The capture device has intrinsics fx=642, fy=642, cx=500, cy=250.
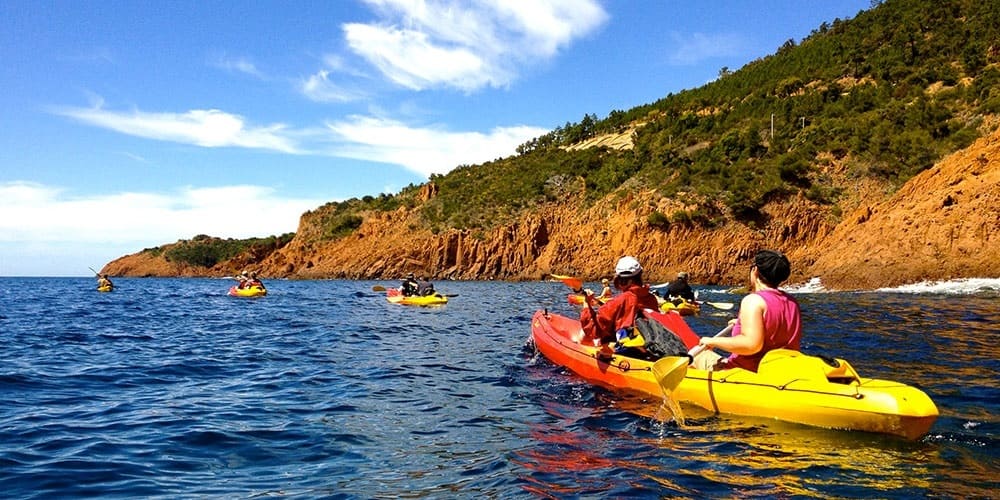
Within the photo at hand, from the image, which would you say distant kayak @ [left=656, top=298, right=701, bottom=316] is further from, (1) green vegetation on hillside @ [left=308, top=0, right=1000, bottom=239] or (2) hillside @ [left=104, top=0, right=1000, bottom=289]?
(1) green vegetation on hillside @ [left=308, top=0, right=1000, bottom=239]

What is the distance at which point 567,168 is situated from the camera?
221ft

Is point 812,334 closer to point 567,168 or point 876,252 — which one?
point 876,252

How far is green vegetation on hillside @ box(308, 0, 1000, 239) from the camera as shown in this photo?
40062 millimetres

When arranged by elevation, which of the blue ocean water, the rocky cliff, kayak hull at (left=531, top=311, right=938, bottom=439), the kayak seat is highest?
the rocky cliff

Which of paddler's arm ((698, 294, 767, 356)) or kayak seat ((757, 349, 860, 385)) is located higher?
paddler's arm ((698, 294, 767, 356))

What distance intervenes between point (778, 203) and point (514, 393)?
38.5 metres

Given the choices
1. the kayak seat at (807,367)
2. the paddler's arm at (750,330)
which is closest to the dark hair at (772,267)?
the paddler's arm at (750,330)

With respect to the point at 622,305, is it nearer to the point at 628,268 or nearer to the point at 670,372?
the point at 628,268

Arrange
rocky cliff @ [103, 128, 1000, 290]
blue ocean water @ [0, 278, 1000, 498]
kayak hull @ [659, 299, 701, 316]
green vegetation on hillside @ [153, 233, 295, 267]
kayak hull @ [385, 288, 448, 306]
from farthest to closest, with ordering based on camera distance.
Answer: green vegetation on hillside @ [153, 233, 295, 267] < rocky cliff @ [103, 128, 1000, 290] < kayak hull @ [385, 288, 448, 306] < kayak hull @ [659, 299, 701, 316] < blue ocean water @ [0, 278, 1000, 498]

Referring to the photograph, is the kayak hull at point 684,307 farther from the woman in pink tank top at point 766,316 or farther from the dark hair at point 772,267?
the dark hair at point 772,267

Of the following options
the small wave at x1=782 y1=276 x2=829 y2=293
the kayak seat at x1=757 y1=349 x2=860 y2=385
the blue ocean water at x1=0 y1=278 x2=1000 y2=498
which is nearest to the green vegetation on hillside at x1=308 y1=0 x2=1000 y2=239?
the small wave at x1=782 y1=276 x2=829 y2=293

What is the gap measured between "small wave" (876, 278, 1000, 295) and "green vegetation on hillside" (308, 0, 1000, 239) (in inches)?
555

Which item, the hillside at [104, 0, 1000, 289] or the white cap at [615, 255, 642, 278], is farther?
the hillside at [104, 0, 1000, 289]

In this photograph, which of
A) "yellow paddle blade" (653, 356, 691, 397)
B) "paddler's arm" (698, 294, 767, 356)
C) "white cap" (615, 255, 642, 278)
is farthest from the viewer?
"white cap" (615, 255, 642, 278)
